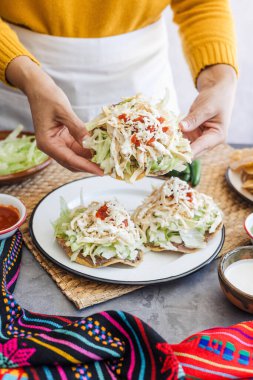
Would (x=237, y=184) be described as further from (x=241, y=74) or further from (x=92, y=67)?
(x=241, y=74)

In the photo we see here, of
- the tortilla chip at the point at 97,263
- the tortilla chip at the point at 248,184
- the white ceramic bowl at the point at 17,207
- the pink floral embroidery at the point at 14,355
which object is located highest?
the pink floral embroidery at the point at 14,355

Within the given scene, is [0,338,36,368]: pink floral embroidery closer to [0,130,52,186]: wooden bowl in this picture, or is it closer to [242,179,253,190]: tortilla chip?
[0,130,52,186]: wooden bowl

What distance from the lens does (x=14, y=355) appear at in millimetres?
1592

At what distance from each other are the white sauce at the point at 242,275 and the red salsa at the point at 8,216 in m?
0.98

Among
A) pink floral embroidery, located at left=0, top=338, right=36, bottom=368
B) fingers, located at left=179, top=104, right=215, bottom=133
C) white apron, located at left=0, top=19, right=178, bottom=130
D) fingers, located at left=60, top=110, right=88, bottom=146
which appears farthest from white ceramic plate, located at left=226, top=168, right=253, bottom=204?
pink floral embroidery, located at left=0, top=338, right=36, bottom=368

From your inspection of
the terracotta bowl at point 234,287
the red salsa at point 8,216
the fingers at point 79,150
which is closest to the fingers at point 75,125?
the fingers at point 79,150

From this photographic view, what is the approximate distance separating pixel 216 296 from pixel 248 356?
424 millimetres

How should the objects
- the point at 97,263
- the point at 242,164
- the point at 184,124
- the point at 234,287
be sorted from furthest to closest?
the point at 242,164 → the point at 184,124 → the point at 97,263 → the point at 234,287

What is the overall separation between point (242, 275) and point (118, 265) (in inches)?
20.6

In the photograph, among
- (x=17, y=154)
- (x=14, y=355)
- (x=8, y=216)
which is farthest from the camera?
(x=17, y=154)

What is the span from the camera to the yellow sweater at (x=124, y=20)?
276 centimetres

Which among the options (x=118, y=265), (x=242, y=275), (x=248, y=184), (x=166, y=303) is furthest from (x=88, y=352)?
(x=248, y=184)

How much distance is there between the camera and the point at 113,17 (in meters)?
2.85

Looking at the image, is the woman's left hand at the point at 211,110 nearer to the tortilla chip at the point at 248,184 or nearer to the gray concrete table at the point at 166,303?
the tortilla chip at the point at 248,184
